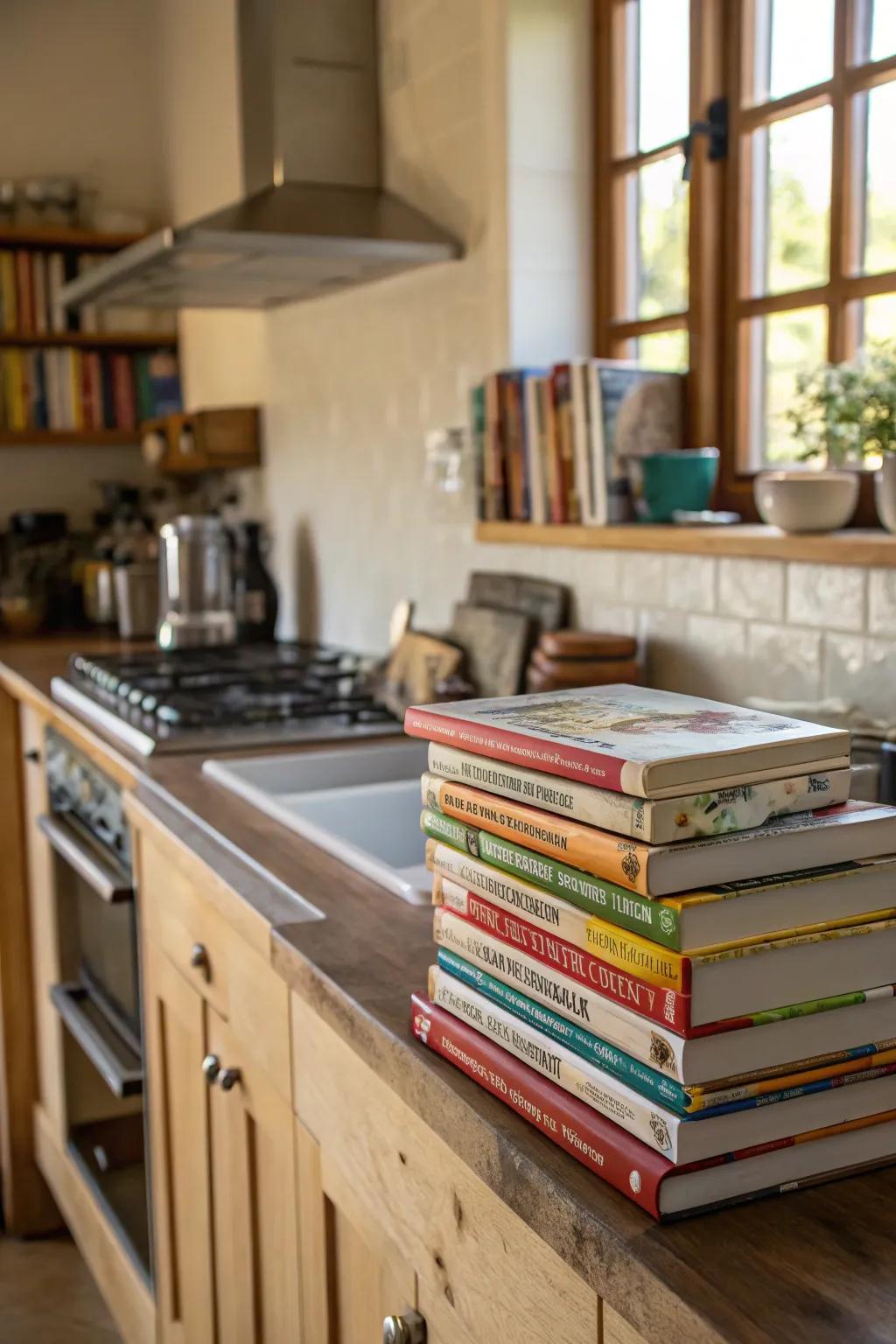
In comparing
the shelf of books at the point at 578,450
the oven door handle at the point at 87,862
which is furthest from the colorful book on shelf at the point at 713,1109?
the oven door handle at the point at 87,862

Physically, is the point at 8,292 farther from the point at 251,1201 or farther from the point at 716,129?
the point at 251,1201

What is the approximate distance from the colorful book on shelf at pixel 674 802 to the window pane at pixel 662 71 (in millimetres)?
1683

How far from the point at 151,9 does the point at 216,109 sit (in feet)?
2.84

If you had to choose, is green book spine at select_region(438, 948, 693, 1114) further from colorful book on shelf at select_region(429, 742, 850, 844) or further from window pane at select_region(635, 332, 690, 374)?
window pane at select_region(635, 332, 690, 374)

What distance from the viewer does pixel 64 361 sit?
4125mm

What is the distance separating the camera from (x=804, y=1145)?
75 centimetres

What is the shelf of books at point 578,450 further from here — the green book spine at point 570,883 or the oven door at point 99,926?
the green book spine at point 570,883

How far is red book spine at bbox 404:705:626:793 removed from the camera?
0.74 meters

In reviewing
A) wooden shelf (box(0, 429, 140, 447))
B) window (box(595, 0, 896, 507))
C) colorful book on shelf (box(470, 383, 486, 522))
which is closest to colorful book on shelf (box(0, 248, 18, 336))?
wooden shelf (box(0, 429, 140, 447))

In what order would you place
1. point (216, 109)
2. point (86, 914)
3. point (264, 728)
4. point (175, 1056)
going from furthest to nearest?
point (216, 109) < point (86, 914) < point (264, 728) < point (175, 1056)

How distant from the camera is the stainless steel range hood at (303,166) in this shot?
2.46 meters

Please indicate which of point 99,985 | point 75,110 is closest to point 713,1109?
point 99,985

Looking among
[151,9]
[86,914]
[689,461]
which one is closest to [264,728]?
[86,914]

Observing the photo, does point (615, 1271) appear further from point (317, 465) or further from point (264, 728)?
point (317, 465)
